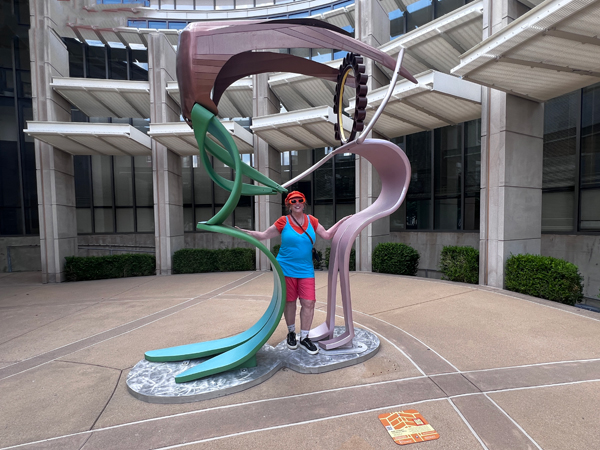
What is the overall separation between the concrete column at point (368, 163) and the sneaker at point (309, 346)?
6.82 m

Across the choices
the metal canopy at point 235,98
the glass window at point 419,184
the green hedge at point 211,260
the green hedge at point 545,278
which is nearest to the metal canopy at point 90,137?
the metal canopy at point 235,98

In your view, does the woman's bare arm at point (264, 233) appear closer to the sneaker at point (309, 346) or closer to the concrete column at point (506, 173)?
the sneaker at point (309, 346)

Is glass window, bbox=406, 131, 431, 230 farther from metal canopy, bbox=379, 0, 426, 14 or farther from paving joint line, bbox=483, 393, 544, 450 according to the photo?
paving joint line, bbox=483, 393, 544, 450

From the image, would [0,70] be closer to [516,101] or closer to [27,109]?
[27,109]

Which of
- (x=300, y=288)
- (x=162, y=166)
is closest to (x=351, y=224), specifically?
(x=300, y=288)

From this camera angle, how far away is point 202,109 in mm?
3580

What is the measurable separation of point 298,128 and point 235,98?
4.97m

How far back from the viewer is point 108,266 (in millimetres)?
11648

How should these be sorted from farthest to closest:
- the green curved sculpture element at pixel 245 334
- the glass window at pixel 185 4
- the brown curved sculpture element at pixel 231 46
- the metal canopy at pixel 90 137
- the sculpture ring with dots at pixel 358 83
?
the glass window at pixel 185 4 → the metal canopy at pixel 90 137 → the sculpture ring with dots at pixel 358 83 → the green curved sculpture element at pixel 245 334 → the brown curved sculpture element at pixel 231 46

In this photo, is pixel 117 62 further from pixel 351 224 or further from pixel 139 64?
pixel 351 224

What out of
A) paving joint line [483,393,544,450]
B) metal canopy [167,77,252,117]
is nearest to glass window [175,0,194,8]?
metal canopy [167,77,252,117]

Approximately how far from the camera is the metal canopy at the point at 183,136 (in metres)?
10.4

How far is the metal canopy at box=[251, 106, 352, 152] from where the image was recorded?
920 cm

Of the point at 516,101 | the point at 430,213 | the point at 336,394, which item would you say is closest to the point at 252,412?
the point at 336,394
